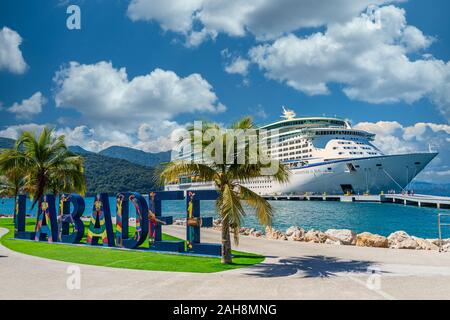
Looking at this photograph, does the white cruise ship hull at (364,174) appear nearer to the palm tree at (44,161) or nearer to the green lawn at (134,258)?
the palm tree at (44,161)

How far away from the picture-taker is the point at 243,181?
11.6m

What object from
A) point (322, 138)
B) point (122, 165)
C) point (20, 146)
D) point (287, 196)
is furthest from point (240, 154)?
point (122, 165)

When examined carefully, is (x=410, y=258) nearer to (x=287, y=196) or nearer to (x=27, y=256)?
(x=27, y=256)

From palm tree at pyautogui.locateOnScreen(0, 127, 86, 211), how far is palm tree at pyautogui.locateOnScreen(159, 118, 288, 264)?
12684 millimetres

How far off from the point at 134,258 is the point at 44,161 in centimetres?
1266

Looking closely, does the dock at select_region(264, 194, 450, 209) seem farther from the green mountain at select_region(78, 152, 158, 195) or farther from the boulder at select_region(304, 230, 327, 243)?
the green mountain at select_region(78, 152, 158, 195)

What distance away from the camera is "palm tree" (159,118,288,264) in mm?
11062

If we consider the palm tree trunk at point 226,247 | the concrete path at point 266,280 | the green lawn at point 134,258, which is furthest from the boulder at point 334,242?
the palm tree trunk at point 226,247

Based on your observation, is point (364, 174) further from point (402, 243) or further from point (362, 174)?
point (402, 243)

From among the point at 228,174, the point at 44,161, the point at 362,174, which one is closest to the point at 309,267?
the point at 228,174

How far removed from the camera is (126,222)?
566 inches

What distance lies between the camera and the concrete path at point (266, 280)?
7.65m

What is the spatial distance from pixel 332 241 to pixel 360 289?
8650 mm

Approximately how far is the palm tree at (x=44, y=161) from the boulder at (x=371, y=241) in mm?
15651
